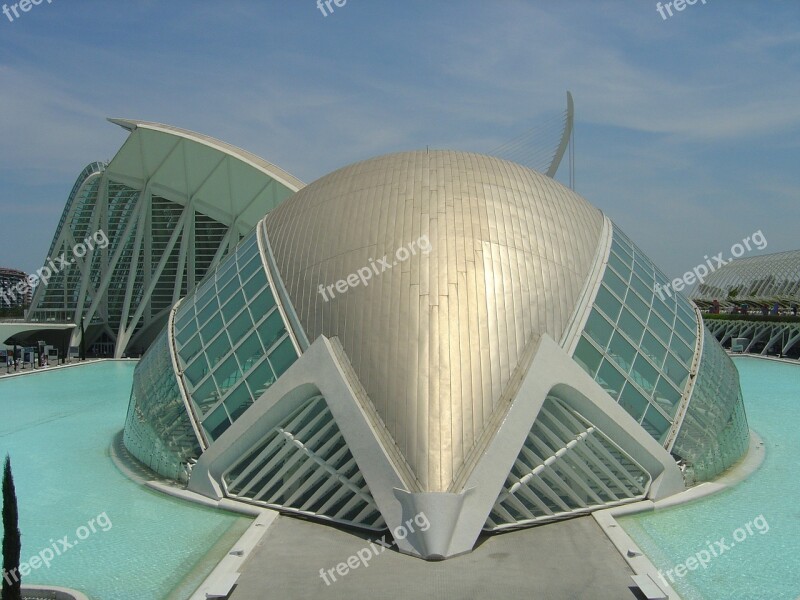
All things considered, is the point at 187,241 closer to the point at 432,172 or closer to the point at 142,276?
the point at 142,276

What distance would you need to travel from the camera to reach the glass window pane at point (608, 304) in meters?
16.0

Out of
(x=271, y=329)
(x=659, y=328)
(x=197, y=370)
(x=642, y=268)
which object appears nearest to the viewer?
(x=271, y=329)

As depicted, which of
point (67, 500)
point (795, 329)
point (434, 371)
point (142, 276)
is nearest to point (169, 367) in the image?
point (67, 500)

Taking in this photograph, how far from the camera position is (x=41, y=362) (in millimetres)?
44625

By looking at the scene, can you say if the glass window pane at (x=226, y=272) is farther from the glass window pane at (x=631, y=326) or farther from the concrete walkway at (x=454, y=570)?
the glass window pane at (x=631, y=326)

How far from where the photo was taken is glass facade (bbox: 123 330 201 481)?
53.0 ft

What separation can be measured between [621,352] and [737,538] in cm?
447

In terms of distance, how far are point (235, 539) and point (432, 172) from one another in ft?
33.1

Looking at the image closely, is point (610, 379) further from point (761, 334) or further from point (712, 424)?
point (761, 334)

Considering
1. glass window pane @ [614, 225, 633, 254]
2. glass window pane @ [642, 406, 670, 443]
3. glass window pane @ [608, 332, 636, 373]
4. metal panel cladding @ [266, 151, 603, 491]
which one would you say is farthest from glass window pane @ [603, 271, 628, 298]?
glass window pane @ [642, 406, 670, 443]

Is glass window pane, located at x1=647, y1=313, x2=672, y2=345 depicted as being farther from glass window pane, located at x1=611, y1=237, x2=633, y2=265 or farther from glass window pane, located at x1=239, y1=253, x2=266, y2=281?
glass window pane, located at x1=239, y1=253, x2=266, y2=281

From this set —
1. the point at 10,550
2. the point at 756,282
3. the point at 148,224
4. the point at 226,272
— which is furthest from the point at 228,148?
the point at 756,282

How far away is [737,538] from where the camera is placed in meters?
12.7

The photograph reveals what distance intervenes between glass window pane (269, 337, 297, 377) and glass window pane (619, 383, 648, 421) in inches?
281
